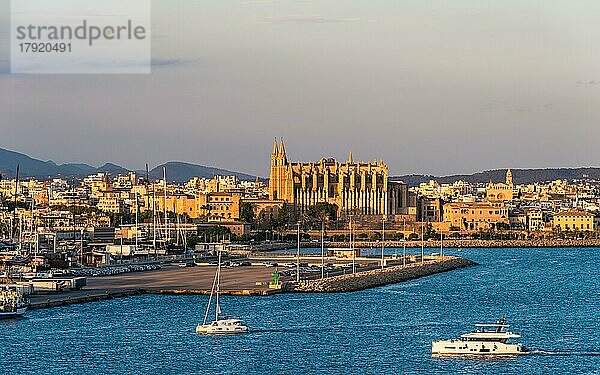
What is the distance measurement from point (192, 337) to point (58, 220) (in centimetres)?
6281

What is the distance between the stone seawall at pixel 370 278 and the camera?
4481 centimetres

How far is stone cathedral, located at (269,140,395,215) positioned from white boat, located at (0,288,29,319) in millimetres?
69919

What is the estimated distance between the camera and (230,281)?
1866 inches

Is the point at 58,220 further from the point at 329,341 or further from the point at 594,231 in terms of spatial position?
the point at 329,341

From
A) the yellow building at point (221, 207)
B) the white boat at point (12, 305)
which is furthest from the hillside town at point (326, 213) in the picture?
the white boat at point (12, 305)

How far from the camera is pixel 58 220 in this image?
93562 mm

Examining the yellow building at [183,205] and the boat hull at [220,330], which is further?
the yellow building at [183,205]

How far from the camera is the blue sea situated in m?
28.1

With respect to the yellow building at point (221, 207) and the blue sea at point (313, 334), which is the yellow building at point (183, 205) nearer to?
the yellow building at point (221, 207)

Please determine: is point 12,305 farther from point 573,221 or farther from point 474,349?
point 573,221

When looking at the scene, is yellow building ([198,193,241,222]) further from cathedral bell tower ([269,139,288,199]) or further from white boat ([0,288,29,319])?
white boat ([0,288,29,319])

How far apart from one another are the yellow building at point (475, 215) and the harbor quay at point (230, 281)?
153 ft

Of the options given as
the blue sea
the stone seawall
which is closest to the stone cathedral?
the stone seawall

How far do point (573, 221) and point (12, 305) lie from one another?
256 ft
